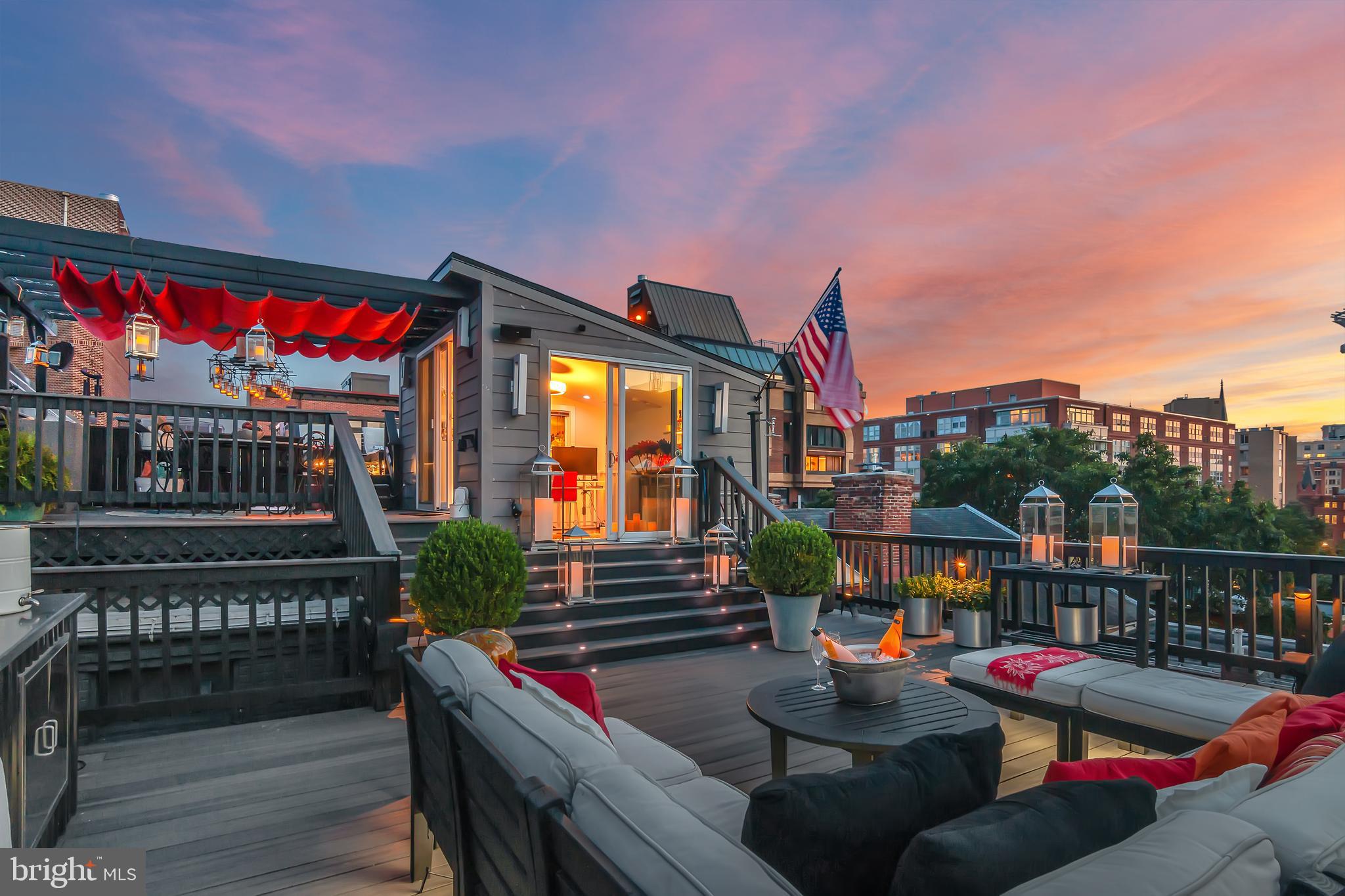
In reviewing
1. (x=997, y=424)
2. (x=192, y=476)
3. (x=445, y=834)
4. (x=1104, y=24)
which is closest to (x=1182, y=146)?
(x=1104, y=24)

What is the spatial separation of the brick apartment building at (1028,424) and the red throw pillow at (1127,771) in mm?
51062

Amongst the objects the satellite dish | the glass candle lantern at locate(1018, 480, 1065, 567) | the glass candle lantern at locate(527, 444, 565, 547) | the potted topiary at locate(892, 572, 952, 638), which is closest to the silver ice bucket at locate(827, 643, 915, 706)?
the glass candle lantern at locate(1018, 480, 1065, 567)

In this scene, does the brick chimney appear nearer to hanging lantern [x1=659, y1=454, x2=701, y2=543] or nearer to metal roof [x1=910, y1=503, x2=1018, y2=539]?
hanging lantern [x1=659, y1=454, x2=701, y2=543]

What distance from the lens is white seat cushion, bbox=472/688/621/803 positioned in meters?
1.27

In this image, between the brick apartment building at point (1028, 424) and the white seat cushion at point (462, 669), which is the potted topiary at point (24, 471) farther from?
the brick apartment building at point (1028, 424)

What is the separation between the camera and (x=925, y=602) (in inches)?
231

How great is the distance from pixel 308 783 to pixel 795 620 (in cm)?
365

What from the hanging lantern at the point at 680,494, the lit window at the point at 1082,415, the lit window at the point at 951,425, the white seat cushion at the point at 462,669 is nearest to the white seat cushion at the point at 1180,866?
the white seat cushion at the point at 462,669

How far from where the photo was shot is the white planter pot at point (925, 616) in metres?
5.87

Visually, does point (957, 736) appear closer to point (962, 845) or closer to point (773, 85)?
point (962, 845)

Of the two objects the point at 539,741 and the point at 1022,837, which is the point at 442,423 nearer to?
the point at 539,741

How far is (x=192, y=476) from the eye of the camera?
5.54 meters

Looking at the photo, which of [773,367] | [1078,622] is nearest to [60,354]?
[1078,622]

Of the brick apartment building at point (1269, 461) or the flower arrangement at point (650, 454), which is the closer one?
the flower arrangement at point (650, 454)
